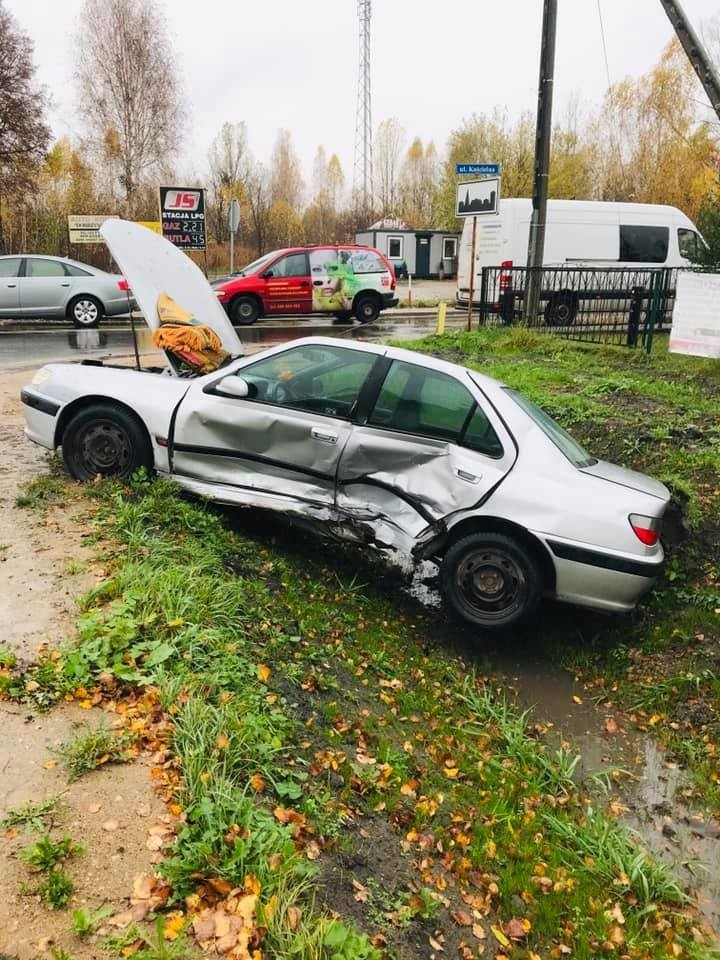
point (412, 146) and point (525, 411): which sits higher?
point (412, 146)

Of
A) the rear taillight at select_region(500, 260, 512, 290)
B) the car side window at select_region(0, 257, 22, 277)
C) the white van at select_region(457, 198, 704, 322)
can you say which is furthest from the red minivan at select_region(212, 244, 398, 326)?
the car side window at select_region(0, 257, 22, 277)

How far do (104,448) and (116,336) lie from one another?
10932 mm

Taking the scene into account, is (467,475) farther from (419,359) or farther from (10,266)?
(10,266)

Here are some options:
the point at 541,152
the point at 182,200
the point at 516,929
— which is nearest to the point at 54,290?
the point at 182,200

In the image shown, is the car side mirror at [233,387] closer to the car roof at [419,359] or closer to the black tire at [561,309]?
the car roof at [419,359]

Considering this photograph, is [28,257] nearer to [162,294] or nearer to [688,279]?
[162,294]

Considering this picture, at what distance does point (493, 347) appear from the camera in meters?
12.9

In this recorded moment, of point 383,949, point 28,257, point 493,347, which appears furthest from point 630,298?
point 383,949

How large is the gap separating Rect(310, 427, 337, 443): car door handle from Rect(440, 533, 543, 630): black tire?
107cm

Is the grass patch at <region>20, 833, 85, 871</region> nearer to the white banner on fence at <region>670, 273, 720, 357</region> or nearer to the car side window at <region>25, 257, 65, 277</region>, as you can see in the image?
the white banner on fence at <region>670, 273, 720, 357</region>

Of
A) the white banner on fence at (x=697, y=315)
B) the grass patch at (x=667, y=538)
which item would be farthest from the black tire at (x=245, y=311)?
the white banner on fence at (x=697, y=315)

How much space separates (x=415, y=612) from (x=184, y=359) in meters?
2.54

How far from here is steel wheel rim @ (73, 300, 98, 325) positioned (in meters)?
16.3

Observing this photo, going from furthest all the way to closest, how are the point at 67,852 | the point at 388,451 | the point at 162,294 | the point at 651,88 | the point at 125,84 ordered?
the point at 651,88 < the point at 125,84 < the point at 162,294 < the point at 388,451 < the point at 67,852
